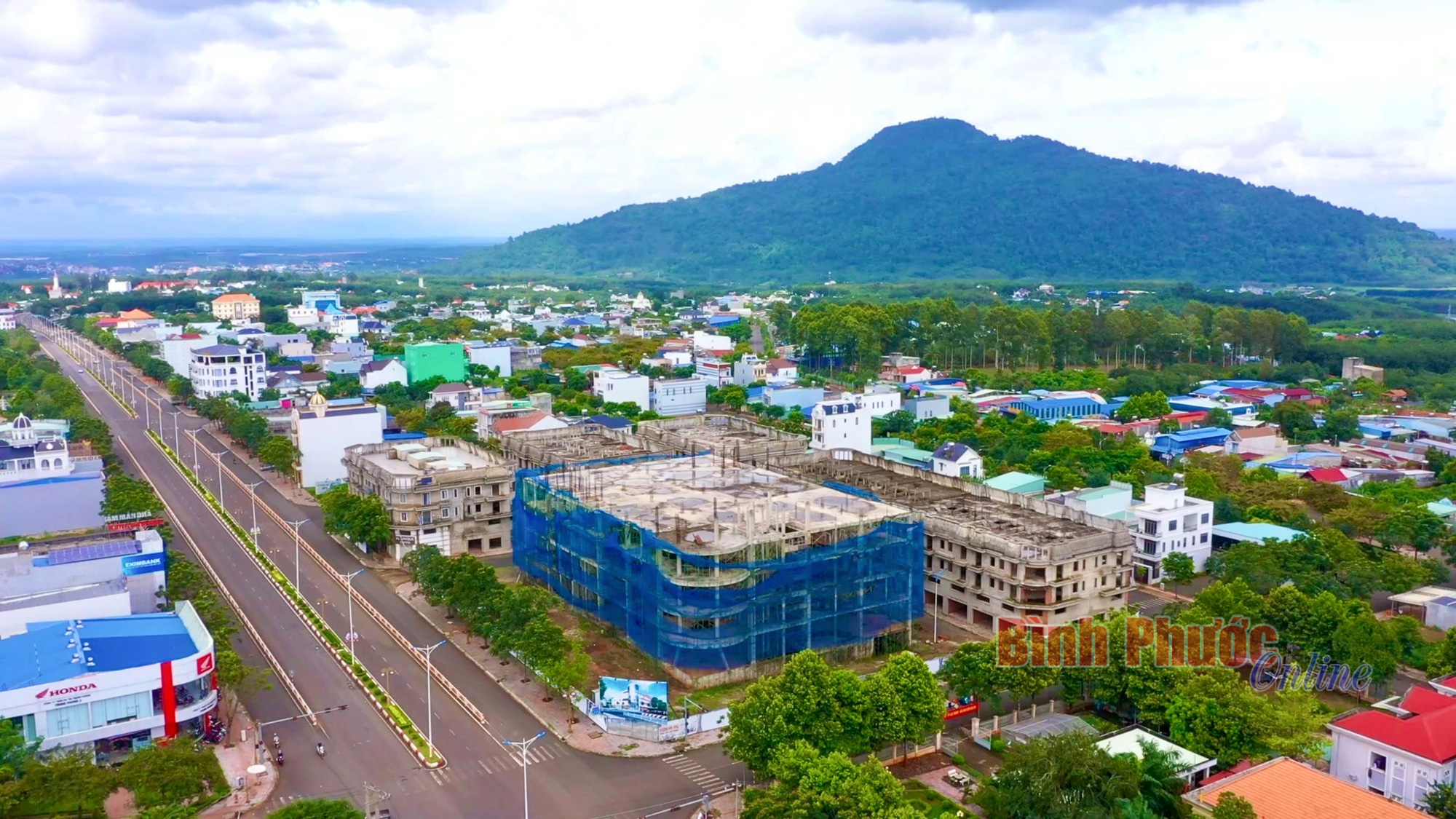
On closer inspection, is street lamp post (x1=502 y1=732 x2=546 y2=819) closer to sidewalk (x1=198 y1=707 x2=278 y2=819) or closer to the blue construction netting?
the blue construction netting

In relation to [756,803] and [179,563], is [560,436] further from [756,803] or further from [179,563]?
[756,803]

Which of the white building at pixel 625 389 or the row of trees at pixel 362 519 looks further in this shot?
the white building at pixel 625 389

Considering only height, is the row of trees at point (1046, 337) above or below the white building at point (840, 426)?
above

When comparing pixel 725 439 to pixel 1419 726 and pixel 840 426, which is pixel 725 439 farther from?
pixel 1419 726

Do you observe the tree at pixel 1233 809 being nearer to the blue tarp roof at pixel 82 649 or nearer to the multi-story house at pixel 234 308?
the blue tarp roof at pixel 82 649

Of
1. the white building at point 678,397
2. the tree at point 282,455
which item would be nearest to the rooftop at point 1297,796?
the tree at point 282,455

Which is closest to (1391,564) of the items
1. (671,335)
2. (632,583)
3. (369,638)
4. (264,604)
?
(632,583)
